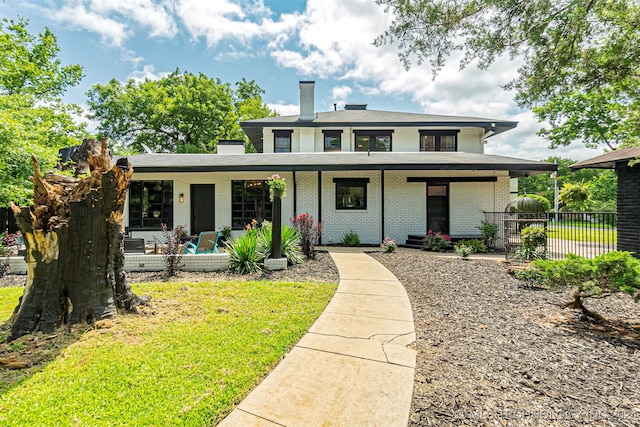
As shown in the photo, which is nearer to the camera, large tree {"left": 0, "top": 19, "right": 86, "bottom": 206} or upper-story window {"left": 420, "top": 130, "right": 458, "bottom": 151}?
large tree {"left": 0, "top": 19, "right": 86, "bottom": 206}

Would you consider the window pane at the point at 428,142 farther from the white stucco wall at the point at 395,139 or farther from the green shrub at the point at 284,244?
the green shrub at the point at 284,244

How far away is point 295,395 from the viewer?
92.4 inches

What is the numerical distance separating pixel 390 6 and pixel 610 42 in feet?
12.5

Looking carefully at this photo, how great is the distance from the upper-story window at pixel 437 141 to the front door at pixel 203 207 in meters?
11.2

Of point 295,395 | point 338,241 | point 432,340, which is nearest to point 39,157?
point 338,241

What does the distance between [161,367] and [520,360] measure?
362 cm

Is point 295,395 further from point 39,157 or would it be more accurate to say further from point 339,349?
point 39,157

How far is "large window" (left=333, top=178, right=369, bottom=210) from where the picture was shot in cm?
1227

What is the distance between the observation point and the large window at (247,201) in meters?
12.2

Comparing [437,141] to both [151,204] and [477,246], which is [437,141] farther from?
[151,204]

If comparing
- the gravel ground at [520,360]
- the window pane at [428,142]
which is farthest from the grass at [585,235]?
the window pane at [428,142]

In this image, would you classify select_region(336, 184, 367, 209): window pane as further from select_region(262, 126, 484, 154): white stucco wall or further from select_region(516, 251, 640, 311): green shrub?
select_region(516, 251, 640, 311): green shrub

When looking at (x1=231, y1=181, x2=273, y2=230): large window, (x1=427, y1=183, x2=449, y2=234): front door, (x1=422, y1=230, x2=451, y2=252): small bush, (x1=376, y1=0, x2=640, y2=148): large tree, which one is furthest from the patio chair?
(x1=427, y1=183, x2=449, y2=234): front door

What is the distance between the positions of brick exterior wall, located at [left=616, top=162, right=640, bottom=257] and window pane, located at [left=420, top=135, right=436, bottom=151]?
26.1 feet
